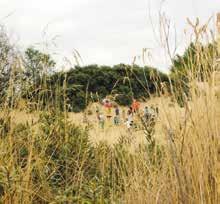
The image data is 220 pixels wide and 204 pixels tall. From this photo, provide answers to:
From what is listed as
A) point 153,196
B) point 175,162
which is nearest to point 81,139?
point 153,196

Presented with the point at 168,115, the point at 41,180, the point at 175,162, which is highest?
the point at 168,115

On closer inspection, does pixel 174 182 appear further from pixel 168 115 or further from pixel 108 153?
pixel 108 153

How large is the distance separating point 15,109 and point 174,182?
5.01ft

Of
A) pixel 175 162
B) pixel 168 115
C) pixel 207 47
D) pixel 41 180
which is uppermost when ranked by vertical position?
pixel 207 47

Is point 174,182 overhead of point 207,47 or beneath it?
beneath

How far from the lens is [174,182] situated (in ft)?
7.70

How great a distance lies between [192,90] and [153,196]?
58 cm

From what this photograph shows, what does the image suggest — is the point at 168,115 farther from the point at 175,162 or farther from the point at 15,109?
the point at 15,109

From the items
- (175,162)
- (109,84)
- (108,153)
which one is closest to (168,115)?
(175,162)

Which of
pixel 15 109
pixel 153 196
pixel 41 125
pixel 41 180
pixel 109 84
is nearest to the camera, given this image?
pixel 153 196

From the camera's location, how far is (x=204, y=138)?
232 cm

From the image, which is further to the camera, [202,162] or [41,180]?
[41,180]

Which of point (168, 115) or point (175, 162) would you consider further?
point (168, 115)

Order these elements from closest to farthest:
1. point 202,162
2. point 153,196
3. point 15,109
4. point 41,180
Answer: point 202,162, point 153,196, point 41,180, point 15,109
